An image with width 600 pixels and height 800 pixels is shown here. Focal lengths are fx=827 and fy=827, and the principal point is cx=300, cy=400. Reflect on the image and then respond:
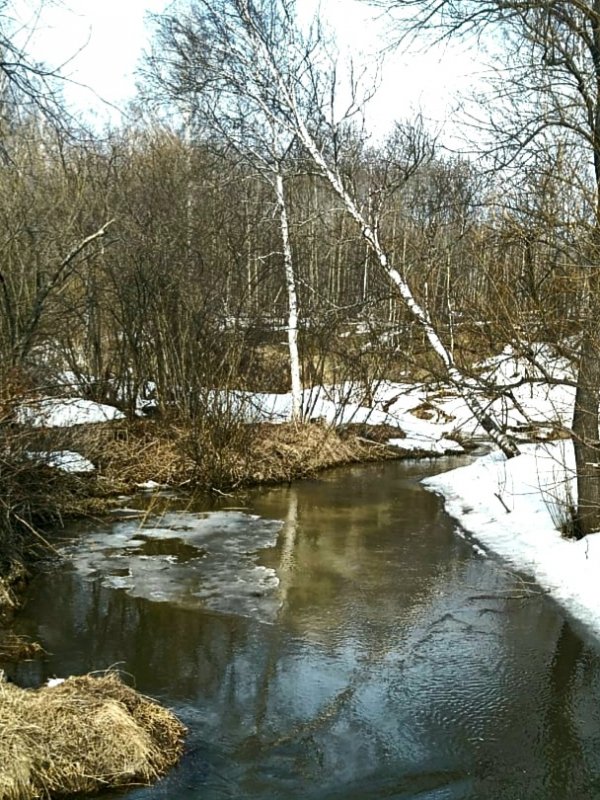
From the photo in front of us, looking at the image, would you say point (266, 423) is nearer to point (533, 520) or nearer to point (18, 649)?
point (533, 520)

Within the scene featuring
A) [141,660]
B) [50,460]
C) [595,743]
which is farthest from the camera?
[50,460]

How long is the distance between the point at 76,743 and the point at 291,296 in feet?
40.0

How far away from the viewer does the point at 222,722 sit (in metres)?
5.80

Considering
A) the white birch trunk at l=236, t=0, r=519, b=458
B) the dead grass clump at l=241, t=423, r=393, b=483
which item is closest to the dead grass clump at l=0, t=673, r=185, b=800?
the white birch trunk at l=236, t=0, r=519, b=458

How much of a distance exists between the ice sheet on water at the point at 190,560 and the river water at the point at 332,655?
3 cm

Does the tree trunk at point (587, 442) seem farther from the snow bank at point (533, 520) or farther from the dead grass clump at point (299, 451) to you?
the dead grass clump at point (299, 451)

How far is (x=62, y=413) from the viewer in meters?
13.1

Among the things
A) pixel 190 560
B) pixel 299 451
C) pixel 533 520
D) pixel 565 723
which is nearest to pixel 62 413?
pixel 190 560

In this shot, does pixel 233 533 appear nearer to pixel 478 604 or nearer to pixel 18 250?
pixel 478 604

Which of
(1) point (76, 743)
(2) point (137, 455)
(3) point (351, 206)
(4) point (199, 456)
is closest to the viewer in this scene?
(1) point (76, 743)

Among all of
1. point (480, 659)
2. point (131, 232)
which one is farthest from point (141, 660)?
point (131, 232)

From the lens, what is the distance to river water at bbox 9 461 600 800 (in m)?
5.17

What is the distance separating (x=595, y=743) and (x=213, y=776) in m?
2.57

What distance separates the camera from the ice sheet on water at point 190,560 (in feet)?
28.1
